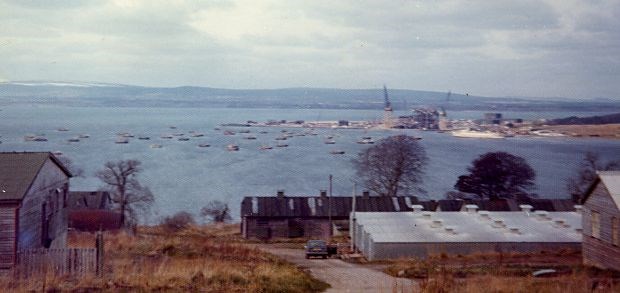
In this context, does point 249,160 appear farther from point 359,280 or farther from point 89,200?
point 359,280

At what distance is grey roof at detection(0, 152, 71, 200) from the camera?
1504 cm

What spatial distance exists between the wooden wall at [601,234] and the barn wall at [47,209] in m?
13.5

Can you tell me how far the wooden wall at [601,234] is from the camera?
16609mm

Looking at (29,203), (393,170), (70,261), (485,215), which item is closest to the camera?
(70,261)

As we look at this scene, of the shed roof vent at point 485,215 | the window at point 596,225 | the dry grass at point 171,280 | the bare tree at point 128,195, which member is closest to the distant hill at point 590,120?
the bare tree at point 128,195

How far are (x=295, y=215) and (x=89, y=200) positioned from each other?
10774 mm

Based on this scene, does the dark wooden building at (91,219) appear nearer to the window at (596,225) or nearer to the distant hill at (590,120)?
the window at (596,225)

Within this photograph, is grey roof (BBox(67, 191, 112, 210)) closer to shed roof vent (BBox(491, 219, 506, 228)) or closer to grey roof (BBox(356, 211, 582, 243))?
grey roof (BBox(356, 211, 582, 243))

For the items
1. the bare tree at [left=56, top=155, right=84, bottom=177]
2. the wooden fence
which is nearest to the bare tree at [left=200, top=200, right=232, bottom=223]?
the bare tree at [left=56, top=155, right=84, bottom=177]

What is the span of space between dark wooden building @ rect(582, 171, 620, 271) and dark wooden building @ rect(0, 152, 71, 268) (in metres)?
13.5

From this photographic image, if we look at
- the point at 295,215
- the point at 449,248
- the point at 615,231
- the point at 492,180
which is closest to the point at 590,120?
the point at 492,180

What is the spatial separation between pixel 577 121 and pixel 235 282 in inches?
3746

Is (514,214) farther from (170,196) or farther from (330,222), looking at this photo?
(170,196)

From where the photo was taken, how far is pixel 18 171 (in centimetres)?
1582
